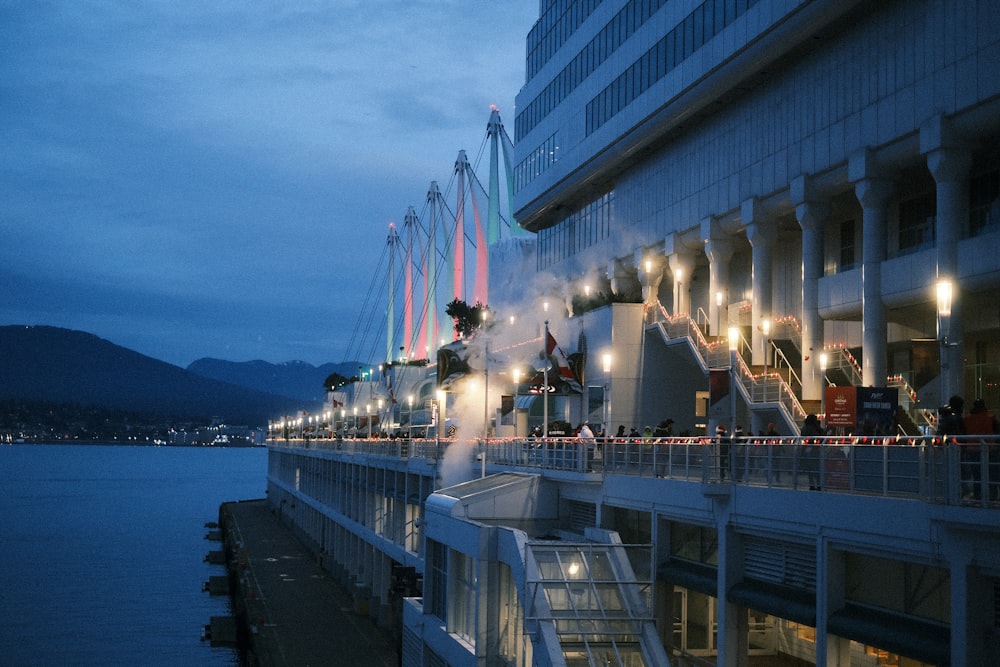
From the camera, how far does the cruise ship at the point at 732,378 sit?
59.7 feet

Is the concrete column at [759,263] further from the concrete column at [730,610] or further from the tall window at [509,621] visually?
the concrete column at [730,610]

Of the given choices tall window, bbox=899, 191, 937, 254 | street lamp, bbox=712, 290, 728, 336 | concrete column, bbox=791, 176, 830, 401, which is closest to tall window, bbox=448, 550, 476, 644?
concrete column, bbox=791, 176, 830, 401

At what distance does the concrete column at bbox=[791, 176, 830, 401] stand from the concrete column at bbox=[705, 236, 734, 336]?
6690 millimetres

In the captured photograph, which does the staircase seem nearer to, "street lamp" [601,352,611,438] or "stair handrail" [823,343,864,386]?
"stair handrail" [823,343,864,386]

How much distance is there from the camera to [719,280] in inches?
1893

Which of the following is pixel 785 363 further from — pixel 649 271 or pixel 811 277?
pixel 649 271

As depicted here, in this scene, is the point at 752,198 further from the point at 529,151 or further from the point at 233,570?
the point at 233,570

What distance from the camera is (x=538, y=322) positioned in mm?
59375

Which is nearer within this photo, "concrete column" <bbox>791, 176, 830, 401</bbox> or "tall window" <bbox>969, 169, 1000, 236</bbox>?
"tall window" <bbox>969, 169, 1000, 236</bbox>

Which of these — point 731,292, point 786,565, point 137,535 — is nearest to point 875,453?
point 786,565

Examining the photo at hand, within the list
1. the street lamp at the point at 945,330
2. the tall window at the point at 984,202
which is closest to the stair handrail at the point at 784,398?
the street lamp at the point at 945,330

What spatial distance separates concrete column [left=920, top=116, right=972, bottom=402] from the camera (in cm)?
3147

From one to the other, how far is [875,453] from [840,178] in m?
22.3

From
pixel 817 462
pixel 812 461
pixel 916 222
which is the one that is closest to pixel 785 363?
pixel 916 222
